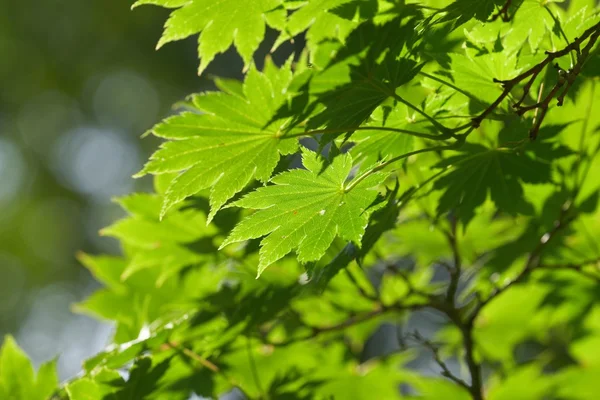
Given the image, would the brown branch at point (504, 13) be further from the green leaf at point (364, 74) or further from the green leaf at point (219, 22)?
the green leaf at point (219, 22)

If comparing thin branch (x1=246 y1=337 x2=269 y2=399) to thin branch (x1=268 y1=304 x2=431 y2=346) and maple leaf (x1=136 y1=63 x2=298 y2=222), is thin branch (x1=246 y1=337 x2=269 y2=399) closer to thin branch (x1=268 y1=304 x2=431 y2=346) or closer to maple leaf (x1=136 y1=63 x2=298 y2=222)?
thin branch (x1=268 y1=304 x2=431 y2=346)

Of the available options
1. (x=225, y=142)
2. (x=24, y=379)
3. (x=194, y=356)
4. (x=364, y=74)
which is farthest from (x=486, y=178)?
(x=24, y=379)

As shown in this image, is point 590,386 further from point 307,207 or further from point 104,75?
point 104,75

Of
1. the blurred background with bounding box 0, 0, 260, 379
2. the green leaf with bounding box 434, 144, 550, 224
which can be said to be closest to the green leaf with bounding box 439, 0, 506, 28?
the green leaf with bounding box 434, 144, 550, 224

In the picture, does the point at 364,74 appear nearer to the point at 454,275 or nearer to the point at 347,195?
the point at 347,195

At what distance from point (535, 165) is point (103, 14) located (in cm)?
855

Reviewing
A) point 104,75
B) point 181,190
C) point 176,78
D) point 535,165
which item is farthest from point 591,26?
point 104,75

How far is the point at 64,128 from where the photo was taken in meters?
9.18

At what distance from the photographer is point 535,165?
1.13m

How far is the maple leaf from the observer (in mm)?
1010

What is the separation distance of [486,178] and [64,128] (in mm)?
8906

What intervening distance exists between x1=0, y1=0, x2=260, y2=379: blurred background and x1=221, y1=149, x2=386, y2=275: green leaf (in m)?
7.66

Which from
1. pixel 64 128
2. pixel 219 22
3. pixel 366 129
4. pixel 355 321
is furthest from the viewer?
pixel 64 128

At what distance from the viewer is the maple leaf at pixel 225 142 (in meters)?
1.01
